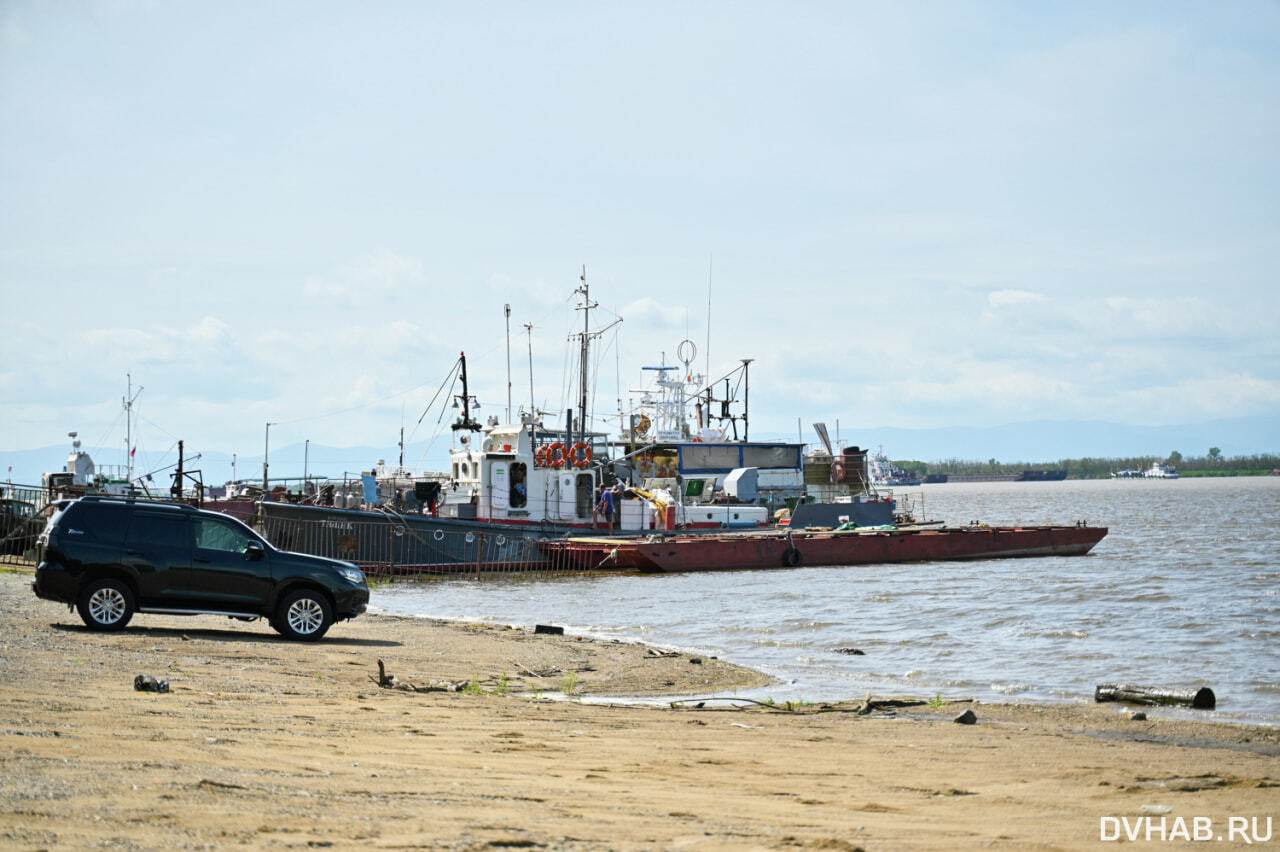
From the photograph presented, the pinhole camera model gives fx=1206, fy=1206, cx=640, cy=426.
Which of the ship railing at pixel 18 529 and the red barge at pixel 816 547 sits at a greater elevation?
the ship railing at pixel 18 529

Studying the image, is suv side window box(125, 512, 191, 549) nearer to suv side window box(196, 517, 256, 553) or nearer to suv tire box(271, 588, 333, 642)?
suv side window box(196, 517, 256, 553)

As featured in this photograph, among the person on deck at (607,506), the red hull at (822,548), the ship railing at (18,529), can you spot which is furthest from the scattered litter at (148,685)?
the person on deck at (607,506)

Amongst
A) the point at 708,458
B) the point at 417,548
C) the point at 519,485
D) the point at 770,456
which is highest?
the point at 770,456

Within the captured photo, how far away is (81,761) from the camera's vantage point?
6.89 metres

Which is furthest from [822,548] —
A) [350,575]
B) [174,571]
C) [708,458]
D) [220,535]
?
[174,571]

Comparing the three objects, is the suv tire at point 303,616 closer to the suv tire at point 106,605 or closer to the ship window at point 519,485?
the suv tire at point 106,605

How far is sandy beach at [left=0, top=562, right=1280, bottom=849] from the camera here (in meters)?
6.02

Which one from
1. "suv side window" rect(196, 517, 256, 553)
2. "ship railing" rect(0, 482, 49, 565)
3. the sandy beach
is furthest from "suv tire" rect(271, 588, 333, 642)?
"ship railing" rect(0, 482, 49, 565)

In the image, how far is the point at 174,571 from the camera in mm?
16641

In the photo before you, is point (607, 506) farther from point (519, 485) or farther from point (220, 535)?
point (220, 535)

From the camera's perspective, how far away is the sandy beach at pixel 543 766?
6.02 meters

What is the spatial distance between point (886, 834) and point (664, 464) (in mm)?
43302

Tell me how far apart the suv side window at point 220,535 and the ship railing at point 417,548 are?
1993cm

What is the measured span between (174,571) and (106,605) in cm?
99
